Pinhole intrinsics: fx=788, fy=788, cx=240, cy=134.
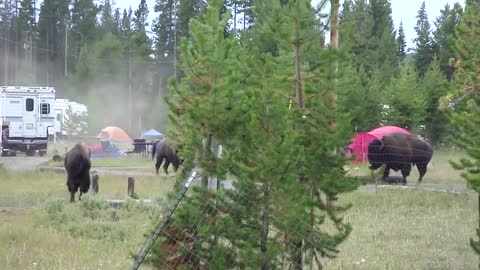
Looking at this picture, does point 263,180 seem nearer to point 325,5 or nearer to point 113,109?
point 325,5

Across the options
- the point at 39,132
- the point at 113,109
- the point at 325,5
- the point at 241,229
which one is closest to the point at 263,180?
the point at 241,229

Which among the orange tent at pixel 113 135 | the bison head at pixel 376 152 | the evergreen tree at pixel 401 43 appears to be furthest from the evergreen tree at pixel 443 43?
the bison head at pixel 376 152

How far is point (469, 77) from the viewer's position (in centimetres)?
923

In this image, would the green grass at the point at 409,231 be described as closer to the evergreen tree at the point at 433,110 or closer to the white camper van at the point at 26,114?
the white camper van at the point at 26,114

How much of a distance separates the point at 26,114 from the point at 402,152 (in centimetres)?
2118

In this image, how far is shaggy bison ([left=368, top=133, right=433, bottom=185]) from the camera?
77.2ft

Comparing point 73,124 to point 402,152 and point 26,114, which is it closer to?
point 26,114

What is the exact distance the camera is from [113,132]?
4912 centimetres

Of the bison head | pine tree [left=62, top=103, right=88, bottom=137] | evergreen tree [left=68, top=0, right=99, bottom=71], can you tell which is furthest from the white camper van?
evergreen tree [left=68, top=0, right=99, bottom=71]

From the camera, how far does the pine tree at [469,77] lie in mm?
8898

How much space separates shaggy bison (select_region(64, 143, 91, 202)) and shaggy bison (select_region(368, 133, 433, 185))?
26.5 ft

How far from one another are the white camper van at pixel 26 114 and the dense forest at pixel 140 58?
10.3m

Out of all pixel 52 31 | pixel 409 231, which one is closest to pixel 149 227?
pixel 409 231

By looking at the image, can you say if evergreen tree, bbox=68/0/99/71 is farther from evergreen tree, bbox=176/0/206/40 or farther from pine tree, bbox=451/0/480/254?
pine tree, bbox=451/0/480/254
